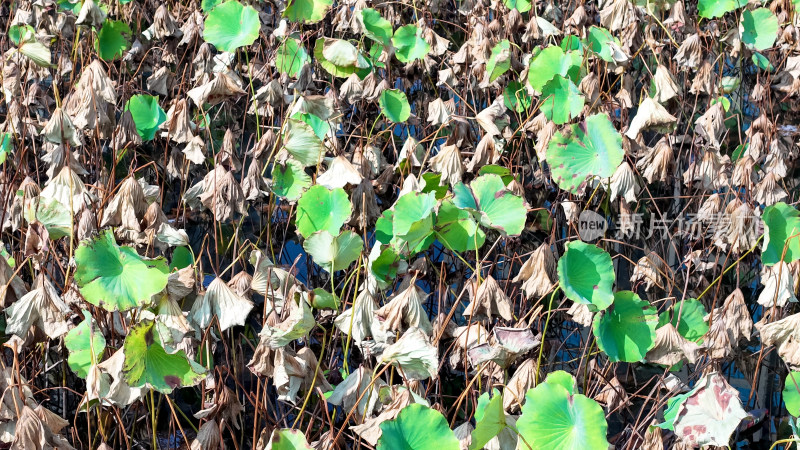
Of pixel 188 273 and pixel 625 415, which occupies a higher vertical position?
pixel 188 273

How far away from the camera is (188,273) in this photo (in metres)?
0.96

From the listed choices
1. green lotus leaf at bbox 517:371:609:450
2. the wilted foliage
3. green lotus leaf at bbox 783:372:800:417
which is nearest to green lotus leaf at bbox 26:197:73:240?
the wilted foliage

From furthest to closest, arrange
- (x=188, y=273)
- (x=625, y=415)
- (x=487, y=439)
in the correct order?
(x=625, y=415) → (x=188, y=273) → (x=487, y=439)

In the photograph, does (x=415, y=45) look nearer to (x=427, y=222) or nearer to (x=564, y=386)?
(x=427, y=222)

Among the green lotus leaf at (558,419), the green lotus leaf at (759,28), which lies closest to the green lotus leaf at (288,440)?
the green lotus leaf at (558,419)

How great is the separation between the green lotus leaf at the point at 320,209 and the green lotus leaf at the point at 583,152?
313 mm

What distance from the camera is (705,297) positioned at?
140cm

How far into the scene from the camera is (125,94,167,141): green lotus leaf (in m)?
1.42

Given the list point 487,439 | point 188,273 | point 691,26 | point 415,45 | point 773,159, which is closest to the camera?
point 487,439

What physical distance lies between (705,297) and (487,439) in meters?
0.70

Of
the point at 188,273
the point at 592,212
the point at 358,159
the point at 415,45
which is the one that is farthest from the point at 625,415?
the point at 415,45

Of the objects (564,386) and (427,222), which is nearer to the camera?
(564,386)

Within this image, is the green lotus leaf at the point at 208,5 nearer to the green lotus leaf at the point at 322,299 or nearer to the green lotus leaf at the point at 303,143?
the green lotus leaf at the point at 303,143

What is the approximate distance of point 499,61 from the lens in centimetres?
152
